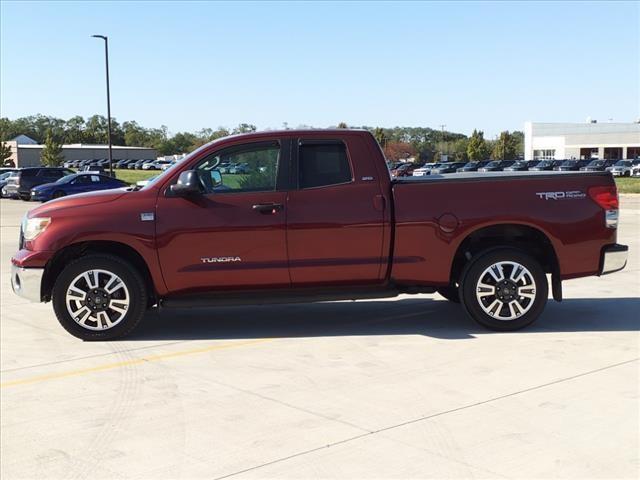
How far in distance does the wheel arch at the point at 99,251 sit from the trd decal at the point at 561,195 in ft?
12.5

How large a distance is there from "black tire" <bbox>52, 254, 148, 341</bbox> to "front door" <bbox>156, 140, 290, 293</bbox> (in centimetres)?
30

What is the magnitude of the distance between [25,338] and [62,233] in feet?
3.84

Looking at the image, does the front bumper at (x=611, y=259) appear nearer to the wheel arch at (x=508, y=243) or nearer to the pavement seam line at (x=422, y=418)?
the wheel arch at (x=508, y=243)

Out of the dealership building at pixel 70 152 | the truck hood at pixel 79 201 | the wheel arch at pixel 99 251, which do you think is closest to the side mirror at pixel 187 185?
the truck hood at pixel 79 201

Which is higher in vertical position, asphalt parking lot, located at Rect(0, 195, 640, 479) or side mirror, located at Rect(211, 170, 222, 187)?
side mirror, located at Rect(211, 170, 222, 187)

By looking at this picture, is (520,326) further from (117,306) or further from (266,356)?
(117,306)

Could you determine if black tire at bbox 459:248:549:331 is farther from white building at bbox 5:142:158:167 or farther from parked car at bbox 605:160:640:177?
white building at bbox 5:142:158:167

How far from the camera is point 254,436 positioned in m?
4.51

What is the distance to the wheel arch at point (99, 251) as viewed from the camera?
23.3ft

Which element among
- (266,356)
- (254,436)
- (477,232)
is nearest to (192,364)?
(266,356)

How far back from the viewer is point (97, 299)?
7.00m

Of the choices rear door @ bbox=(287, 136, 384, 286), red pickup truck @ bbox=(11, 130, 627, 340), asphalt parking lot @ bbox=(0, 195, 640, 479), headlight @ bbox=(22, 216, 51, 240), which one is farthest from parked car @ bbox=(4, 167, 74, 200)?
rear door @ bbox=(287, 136, 384, 286)

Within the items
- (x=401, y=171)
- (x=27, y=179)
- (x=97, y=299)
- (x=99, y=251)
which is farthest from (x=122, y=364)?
(x=27, y=179)

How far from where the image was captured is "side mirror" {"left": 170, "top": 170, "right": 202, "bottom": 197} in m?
6.81
